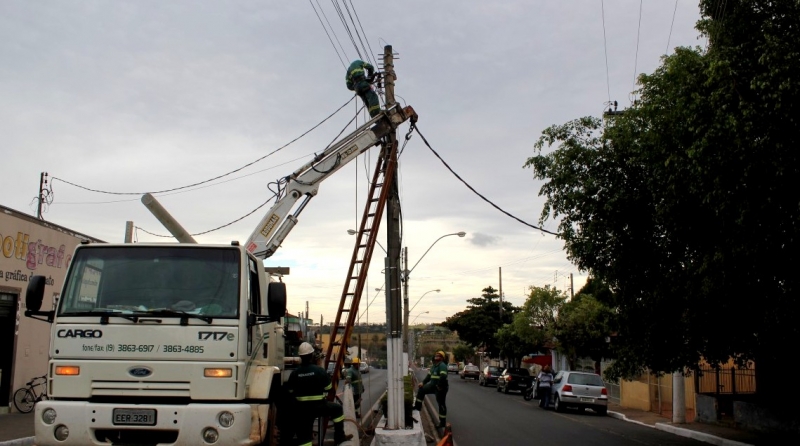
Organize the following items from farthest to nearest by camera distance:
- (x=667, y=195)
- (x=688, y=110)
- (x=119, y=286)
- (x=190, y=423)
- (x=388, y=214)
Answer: (x=388, y=214) < (x=667, y=195) < (x=688, y=110) < (x=119, y=286) < (x=190, y=423)

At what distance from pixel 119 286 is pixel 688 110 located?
786cm

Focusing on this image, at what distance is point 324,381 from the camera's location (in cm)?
854

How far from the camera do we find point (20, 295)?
18.2m

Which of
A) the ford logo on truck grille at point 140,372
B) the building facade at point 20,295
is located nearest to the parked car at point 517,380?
the building facade at point 20,295

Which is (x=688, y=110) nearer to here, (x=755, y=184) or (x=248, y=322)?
(x=755, y=184)

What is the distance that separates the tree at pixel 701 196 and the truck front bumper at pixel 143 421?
6917 millimetres

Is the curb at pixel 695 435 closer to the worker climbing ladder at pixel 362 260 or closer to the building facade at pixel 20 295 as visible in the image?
the worker climbing ladder at pixel 362 260

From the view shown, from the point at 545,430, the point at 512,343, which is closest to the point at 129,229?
the point at 545,430

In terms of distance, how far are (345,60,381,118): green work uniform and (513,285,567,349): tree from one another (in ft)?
91.2

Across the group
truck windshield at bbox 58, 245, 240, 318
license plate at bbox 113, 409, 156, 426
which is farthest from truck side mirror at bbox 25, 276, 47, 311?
license plate at bbox 113, 409, 156, 426

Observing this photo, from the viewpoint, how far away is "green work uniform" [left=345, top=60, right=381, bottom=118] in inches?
571

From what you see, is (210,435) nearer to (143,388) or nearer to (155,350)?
(143,388)

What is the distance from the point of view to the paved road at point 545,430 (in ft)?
51.3

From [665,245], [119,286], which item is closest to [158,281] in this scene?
[119,286]
